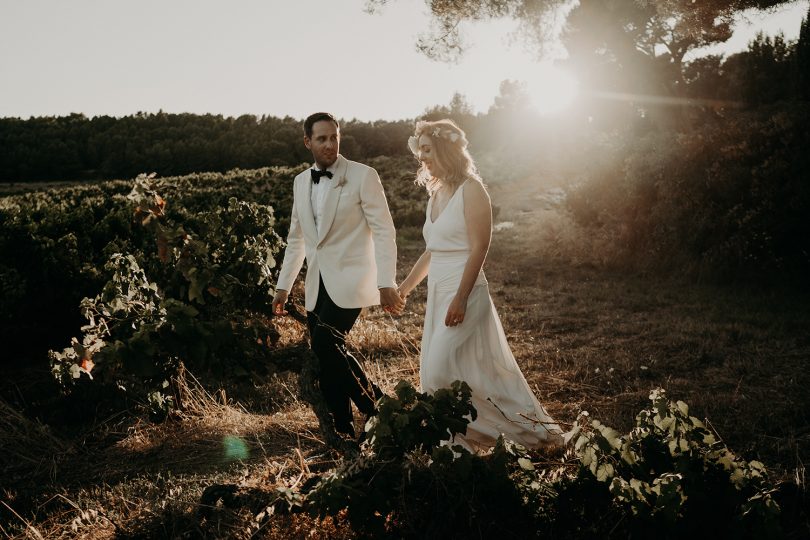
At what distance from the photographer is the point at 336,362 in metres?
3.72

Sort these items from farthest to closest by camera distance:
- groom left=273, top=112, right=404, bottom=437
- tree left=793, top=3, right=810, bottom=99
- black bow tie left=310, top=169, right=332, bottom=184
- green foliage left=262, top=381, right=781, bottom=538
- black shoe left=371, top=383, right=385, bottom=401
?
tree left=793, top=3, right=810, bottom=99
black shoe left=371, top=383, right=385, bottom=401
black bow tie left=310, top=169, right=332, bottom=184
groom left=273, top=112, right=404, bottom=437
green foliage left=262, top=381, right=781, bottom=538

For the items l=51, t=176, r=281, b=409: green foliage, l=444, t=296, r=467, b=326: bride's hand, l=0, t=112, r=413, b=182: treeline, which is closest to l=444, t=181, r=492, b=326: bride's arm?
l=444, t=296, r=467, b=326: bride's hand

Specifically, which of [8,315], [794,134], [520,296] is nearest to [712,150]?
[794,134]

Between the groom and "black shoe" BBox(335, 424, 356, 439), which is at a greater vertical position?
the groom

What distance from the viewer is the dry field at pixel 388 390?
303cm

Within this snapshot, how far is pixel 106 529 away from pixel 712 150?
9.34m

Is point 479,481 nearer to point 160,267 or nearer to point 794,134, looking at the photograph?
point 160,267

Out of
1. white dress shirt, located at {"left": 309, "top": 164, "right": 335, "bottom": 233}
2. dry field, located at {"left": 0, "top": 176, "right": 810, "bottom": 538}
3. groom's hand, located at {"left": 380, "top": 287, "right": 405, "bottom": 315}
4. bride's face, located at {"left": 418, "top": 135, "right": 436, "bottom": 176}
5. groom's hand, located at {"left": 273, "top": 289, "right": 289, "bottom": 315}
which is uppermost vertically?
bride's face, located at {"left": 418, "top": 135, "right": 436, "bottom": 176}

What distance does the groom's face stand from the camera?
3.73 m

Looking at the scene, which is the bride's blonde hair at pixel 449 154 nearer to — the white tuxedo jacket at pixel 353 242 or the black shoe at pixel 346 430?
the white tuxedo jacket at pixel 353 242

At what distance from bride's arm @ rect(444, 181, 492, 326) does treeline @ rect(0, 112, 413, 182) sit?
28806mm

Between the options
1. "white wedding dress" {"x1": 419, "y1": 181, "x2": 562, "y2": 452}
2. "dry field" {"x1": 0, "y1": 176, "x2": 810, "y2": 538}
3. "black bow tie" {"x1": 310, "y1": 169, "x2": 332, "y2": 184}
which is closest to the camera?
"dry field" {"x1": 0, "y1": 176, "x2": 810, "y2": 538}

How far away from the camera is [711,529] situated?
2205mm

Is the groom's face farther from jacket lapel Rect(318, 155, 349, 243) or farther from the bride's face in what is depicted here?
the bride's face
